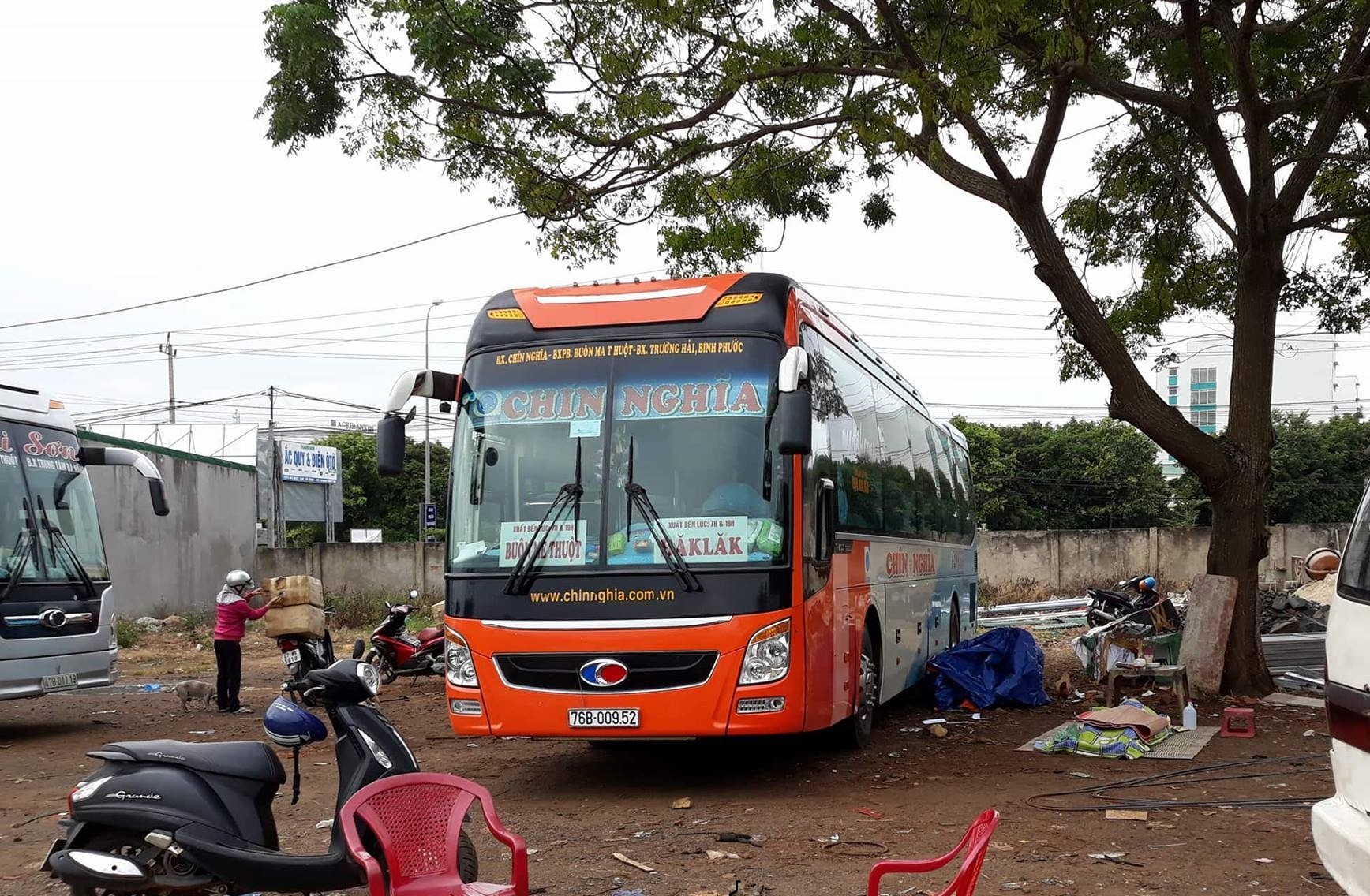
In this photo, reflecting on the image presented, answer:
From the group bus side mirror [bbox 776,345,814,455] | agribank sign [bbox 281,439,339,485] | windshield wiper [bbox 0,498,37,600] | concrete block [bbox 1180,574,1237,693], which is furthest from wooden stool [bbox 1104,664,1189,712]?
agribank sign [bbox 281,439,339,485]

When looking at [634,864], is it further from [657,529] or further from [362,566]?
[362,566]

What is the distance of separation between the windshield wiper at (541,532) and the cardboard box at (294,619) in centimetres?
634

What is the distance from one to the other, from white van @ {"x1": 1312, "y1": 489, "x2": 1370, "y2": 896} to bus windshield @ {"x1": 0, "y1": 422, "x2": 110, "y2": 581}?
10.9 m

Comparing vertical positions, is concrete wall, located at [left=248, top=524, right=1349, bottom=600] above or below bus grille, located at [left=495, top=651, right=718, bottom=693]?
below

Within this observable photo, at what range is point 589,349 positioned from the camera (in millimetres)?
8625

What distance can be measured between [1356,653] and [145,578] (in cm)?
2671

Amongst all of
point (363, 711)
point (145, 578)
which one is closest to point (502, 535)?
point (363, 711)

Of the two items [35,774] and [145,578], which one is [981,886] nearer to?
[35,774]

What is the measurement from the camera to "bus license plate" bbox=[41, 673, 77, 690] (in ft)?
38.0

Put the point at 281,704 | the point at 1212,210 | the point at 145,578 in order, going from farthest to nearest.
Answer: the point at 145,578
the point at 1212,210
the point at 281,704

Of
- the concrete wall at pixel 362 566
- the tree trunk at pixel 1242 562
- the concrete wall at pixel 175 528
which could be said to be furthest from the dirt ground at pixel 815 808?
the concrete wall at pixel 362 566

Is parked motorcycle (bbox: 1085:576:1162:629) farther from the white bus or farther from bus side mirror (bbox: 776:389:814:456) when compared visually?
the white bus

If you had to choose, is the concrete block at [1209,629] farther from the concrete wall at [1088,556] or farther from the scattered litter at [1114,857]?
the concrete wall at [1088,556]

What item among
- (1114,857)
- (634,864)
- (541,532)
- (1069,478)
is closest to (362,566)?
(1069,478)
